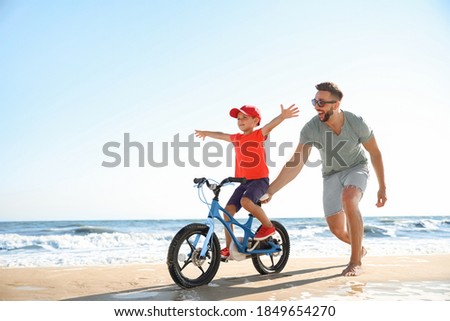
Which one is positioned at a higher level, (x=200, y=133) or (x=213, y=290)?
(x=200, y=133)

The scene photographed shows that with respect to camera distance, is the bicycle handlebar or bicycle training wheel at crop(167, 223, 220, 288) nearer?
bicycle training wheel at crop(167, 223, 220, 288)

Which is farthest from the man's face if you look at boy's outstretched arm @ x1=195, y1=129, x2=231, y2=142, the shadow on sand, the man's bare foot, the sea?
the sea

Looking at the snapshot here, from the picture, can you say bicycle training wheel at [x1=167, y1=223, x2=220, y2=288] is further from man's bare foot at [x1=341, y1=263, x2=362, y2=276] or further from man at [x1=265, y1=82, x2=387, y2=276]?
man's bare foot at [x1=341, y1=263, x2=362, y2=276]

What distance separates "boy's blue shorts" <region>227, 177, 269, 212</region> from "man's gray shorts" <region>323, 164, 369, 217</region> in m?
0.67

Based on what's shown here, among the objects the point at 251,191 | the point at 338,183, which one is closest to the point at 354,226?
the point at 338,183

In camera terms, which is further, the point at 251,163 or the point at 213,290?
the point at 251,163

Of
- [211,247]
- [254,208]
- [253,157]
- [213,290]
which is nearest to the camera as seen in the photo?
[213,290]

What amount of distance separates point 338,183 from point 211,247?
4.97ft

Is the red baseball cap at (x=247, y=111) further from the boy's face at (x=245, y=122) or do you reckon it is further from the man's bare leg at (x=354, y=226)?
the man's bare leg at (x=354, y=226)

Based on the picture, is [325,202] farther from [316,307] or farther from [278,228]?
[316,307]

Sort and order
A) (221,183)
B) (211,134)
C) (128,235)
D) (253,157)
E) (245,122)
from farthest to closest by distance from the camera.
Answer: (128,235) < (211,134) < (245,122) < (253,157) < (221,183)

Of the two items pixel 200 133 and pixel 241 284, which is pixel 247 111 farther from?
pixel 241 284

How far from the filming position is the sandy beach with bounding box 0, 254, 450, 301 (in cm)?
314

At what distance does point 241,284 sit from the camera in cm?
359
